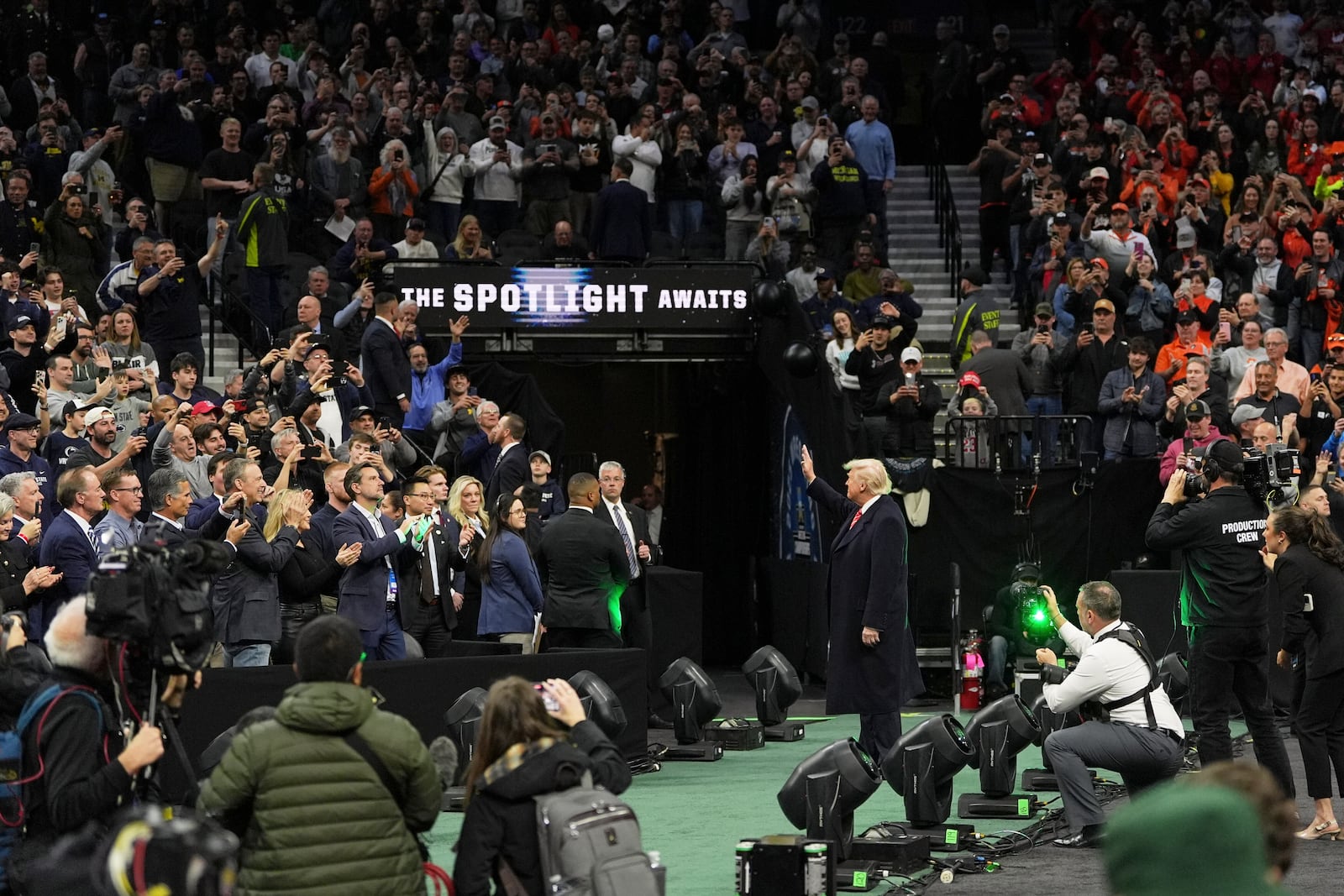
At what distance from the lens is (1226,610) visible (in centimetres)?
1004

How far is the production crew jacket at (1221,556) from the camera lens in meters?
10.0

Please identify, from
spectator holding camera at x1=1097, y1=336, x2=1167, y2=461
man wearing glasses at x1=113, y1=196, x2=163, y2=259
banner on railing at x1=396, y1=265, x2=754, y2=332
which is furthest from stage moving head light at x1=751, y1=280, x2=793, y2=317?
man wearing glasses at x1=113, y1=196, x2=163, y2=259

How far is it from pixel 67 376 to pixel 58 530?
14.7ft

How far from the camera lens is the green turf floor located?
30.9 feet

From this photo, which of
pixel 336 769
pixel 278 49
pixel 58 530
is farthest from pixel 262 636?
pixel 278 49

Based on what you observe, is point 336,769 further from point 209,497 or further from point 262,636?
point 209,497

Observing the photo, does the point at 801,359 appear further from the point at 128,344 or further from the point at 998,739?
the point at 998,739

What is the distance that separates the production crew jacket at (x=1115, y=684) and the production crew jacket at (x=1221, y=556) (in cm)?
74

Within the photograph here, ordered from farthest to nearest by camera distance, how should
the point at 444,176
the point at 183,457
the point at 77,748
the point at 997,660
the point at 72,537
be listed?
the point at 444,176 < the point at 997,660 < the point at 183,457 < the point at 72,537 < the point at 77,748

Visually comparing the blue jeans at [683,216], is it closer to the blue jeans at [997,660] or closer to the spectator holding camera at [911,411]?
A: the spectator holding camera at [911,411]

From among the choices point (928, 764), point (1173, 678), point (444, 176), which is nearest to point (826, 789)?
point (928, 764)

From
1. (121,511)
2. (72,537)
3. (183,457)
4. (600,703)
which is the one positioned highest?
(183,457)

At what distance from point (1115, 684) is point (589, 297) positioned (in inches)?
374

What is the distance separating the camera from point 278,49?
72.1 feet
